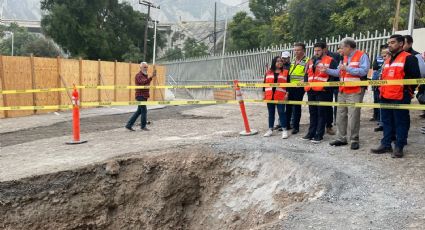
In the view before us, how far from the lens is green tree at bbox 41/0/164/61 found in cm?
3441

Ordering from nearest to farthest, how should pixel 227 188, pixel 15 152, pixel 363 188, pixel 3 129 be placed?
pixel 363 188 < pixel 227 188 < pixel 15 152 < pixel 3 129

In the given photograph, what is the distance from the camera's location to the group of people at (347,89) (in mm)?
5742

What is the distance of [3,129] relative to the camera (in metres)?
11.8

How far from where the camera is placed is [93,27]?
35719mm

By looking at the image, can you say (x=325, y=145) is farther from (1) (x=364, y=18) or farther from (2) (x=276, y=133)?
(1) (x=364, y=18)

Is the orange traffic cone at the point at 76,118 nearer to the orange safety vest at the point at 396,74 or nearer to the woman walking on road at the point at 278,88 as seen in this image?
the woman walking on road at the point at 278,88

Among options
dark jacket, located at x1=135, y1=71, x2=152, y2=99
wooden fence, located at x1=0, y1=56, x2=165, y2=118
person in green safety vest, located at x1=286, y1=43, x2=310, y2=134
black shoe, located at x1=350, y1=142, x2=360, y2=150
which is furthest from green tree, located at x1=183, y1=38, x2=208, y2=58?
black shoe, located at x1=350, y1=142, x2=360, y2=150

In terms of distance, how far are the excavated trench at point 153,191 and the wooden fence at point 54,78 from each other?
9369 millimetres

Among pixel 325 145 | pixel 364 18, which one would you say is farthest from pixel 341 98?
pixel 364 18

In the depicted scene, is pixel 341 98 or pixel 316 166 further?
pixel 341 98

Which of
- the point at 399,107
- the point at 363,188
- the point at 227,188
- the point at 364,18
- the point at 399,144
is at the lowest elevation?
the point at 227,188

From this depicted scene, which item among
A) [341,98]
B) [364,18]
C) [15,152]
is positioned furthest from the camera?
[364,18]

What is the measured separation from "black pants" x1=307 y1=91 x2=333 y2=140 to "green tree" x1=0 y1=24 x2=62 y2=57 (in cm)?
5634

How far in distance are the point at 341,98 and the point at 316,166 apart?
1747 millimetres
